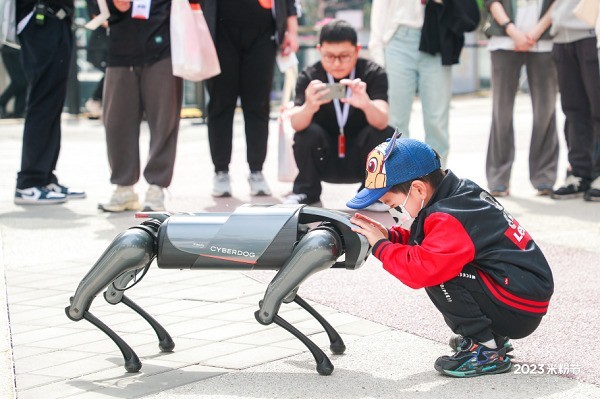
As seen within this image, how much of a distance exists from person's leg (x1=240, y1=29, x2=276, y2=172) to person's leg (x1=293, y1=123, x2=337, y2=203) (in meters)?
0.69

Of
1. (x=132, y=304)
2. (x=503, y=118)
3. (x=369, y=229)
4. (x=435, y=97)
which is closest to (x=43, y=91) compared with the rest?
(x=435, y=97)

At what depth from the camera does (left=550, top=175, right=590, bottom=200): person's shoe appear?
804cm

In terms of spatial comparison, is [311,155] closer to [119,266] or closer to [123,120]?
[123,120]

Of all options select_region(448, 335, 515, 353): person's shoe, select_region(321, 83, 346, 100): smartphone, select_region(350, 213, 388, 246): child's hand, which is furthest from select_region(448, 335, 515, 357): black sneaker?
select_region(321, 83, 346, 100): smartphone

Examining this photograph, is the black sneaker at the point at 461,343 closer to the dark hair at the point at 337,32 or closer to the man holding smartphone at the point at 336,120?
the man holding smartphone at the point at 336,120

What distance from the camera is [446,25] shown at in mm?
8039

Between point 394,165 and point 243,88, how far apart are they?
13.6 ft

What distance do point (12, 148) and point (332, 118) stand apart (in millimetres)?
5009

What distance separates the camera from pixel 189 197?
827 centimetres

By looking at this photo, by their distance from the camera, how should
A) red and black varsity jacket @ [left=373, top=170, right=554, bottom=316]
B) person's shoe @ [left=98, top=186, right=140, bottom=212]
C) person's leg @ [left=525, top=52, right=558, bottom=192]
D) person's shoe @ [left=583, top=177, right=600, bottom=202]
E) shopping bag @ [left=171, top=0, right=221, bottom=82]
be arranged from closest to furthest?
red and black varsity jacket @ [left=373, top=170, right=554, bottom=316]
shopping bag @ [left=171, top=0, right=221, bottom=82]
person's shoe @ [left=98, top=186, right=140, bottom=212]
person's shoe @ [left=583, top=177, right=600, bottom=202]
person's leg @ [left=525, top=52, right=558, bottom=192]

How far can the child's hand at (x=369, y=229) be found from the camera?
4168 mm

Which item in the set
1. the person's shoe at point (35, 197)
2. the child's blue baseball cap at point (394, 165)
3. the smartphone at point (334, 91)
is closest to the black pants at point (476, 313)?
the child's blue baseball cap at point (394, 165)

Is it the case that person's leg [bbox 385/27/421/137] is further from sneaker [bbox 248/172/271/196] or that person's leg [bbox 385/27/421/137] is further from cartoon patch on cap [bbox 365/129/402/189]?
cartoon patch on cap [bbox 365/129/402/189]

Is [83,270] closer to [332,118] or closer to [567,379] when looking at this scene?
[332,118]
